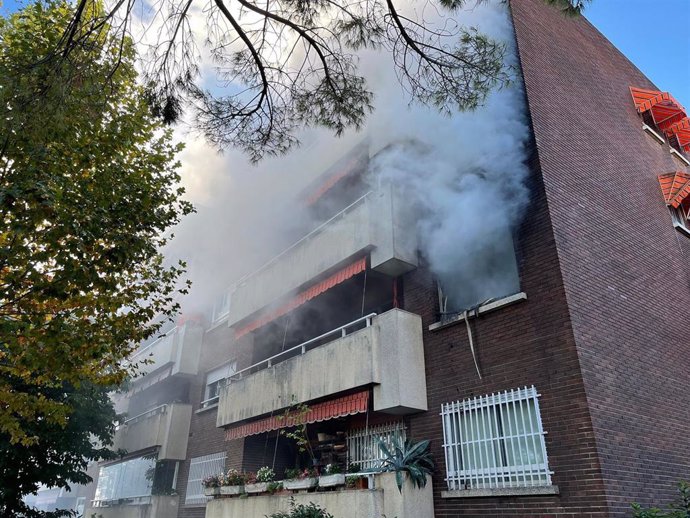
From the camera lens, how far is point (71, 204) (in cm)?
654

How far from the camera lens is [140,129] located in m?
8.12

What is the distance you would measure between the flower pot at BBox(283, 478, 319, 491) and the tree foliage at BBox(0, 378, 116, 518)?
5518mm

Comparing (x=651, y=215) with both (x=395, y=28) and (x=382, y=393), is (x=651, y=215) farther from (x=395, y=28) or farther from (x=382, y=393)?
(x=395, y=28)

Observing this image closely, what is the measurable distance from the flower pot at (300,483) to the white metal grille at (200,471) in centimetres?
492

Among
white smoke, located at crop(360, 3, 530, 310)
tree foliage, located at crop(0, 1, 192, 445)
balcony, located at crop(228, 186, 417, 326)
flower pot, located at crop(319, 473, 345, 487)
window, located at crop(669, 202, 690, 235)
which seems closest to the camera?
tree foliage, located at crop(0, 1, 192, 445)

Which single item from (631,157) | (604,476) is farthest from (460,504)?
(631,157)

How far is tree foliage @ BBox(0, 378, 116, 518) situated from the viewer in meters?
11.9

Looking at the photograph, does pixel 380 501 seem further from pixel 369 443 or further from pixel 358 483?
pixel 369 443

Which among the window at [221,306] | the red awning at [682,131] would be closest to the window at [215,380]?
the window at [221,306]

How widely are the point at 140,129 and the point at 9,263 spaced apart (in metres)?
2.75

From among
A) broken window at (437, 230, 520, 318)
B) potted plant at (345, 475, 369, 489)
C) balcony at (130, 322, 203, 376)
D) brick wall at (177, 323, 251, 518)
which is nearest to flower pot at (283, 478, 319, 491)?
potted plant at (345, 475, 369, 489)

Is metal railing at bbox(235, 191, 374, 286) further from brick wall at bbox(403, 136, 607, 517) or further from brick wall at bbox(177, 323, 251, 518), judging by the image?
brick wall at bbox(403, 136, 607, 517)

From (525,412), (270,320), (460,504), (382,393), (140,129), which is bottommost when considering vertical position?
(460,504)

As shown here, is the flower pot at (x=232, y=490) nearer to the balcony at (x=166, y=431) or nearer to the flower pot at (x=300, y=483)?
the flower pot at (x=300, y=483)
